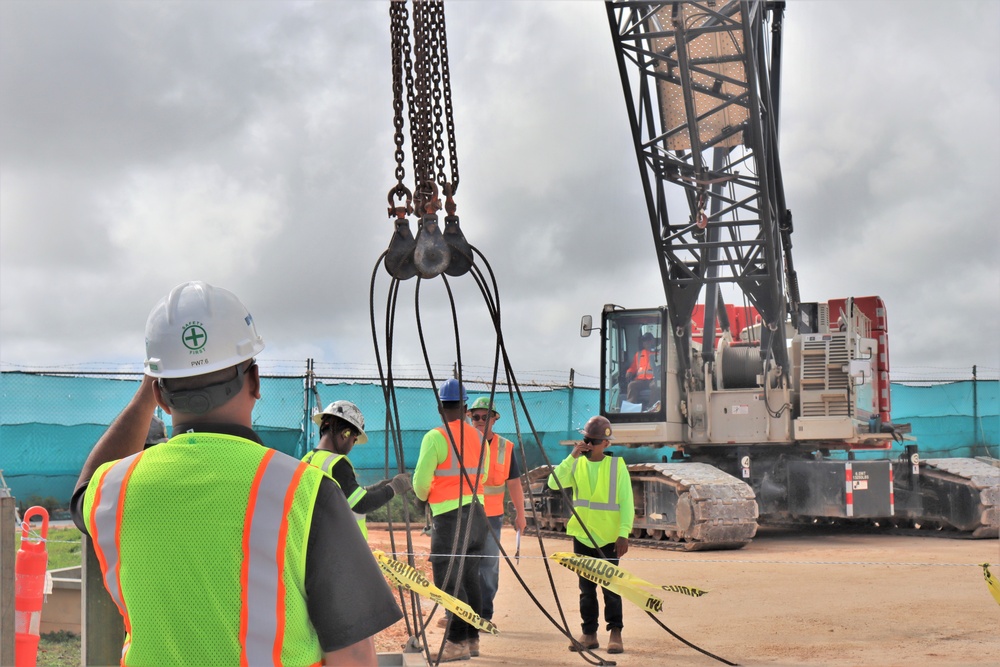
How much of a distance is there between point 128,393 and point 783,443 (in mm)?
9813

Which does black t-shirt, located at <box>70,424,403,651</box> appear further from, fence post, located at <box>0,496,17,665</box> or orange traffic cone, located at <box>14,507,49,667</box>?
orange traffic cone, located at <box>14,507,49,667</box>

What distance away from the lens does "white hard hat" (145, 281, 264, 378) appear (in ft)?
6.96

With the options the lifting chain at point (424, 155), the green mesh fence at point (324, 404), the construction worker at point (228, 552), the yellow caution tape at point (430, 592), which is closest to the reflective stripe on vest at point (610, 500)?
the yellow caution tape at point (430, 592)

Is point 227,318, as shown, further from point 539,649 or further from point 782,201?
point 782,201

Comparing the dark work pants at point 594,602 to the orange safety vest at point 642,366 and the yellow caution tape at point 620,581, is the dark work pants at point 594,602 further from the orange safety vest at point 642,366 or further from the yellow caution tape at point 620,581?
the orange safety vest at point 642,366

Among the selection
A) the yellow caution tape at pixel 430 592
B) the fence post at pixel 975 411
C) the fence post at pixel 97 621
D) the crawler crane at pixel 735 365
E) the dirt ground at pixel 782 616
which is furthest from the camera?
the fence post at pixel 975 411

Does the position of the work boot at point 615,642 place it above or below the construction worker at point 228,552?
below

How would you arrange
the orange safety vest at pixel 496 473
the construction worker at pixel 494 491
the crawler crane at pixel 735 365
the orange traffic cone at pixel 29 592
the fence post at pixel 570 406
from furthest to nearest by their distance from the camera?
the fence post at pixel 570 406 < the crawler crane at pixel 735 365 < the orange safety vest at pixel 496 473 < the construction worker at pixel 494 491 < the orange traffic cone at pixel 29 592

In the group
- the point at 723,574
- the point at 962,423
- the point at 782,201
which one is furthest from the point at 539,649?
the point at 962,423

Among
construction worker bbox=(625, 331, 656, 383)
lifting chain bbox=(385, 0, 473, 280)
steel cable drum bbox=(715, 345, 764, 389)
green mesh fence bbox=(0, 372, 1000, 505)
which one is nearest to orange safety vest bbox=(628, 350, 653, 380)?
construction worker bbox=(625, 331, 656, 383)

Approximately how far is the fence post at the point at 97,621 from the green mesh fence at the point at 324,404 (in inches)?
394

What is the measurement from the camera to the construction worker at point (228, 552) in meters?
1.92

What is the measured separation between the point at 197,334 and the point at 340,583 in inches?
23.1

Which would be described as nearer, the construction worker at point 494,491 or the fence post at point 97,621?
the fence post at point 97,621
